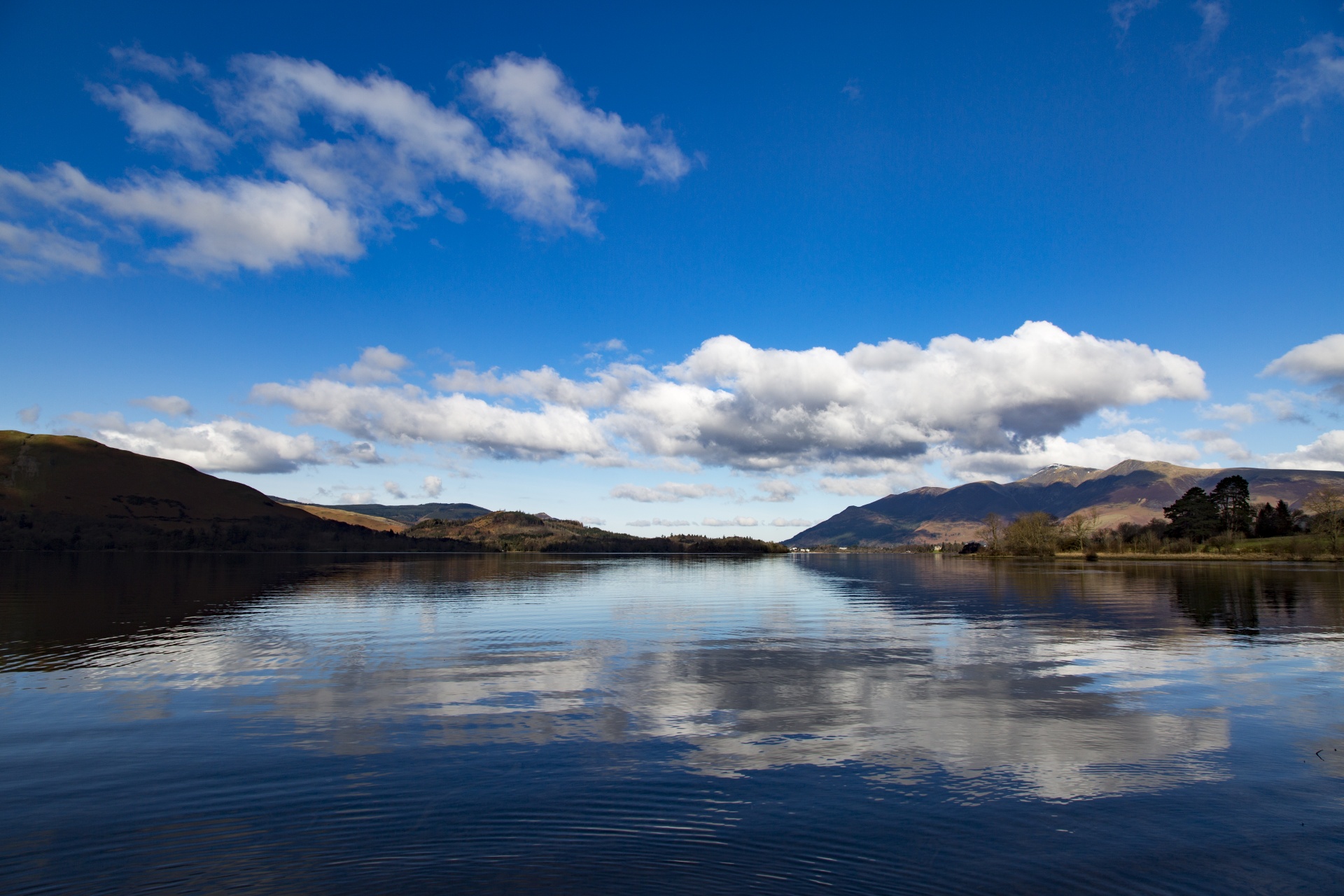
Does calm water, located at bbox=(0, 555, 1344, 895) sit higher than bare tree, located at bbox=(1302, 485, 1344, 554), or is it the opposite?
bare tree, located at bbox=(1302, 485, 1344, 554)

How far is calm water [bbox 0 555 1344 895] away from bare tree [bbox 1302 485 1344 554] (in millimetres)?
154802

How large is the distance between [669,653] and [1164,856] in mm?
24499

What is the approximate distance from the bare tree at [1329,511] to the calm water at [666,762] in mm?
154802

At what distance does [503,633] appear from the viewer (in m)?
41.6

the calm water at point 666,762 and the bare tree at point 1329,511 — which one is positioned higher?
the bare tree at point 1329,511

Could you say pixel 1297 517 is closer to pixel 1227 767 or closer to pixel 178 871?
pixel 1227 767

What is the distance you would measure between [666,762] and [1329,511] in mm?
203872

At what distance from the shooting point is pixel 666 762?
1688cm

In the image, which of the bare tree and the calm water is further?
the bare tree

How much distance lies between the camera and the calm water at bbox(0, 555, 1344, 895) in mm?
11305

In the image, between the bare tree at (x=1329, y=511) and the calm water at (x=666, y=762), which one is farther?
the bare tree at (x=1329, y=511)

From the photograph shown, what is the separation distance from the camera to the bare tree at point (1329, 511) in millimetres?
152750

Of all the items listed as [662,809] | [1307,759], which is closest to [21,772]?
[662,809]

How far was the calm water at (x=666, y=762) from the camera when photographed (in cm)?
1130
